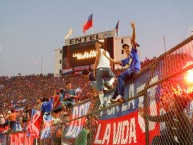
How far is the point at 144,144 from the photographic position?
4469mm

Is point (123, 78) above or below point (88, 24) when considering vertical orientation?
below

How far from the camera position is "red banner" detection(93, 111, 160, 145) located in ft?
15.0

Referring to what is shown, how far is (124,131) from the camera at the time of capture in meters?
5.15

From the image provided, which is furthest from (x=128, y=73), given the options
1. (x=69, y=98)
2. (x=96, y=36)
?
(x=96, y=36)

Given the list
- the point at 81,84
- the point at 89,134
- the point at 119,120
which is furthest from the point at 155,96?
the point at 81,84

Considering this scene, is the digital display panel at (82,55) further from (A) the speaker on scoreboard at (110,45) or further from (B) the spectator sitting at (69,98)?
(B) the spectator sitting at (69,98)

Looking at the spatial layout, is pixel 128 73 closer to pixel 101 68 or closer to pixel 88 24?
pixel 101 68

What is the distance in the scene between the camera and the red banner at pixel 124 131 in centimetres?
458

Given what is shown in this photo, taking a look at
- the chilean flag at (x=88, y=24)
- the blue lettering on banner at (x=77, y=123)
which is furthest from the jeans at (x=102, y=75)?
the chilean flag at (x=88, y=24)

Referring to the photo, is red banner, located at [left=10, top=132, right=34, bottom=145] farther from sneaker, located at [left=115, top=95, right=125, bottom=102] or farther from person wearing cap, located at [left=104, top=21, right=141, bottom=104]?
sneaker, located at [left=115, top=95, right=125, bottom=102]

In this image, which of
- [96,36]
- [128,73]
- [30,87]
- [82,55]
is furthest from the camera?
[96,36]

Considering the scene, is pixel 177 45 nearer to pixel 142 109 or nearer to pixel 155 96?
pixel 155 96

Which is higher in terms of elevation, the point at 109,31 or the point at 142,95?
the point at 109,31

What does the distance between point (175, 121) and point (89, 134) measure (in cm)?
351
